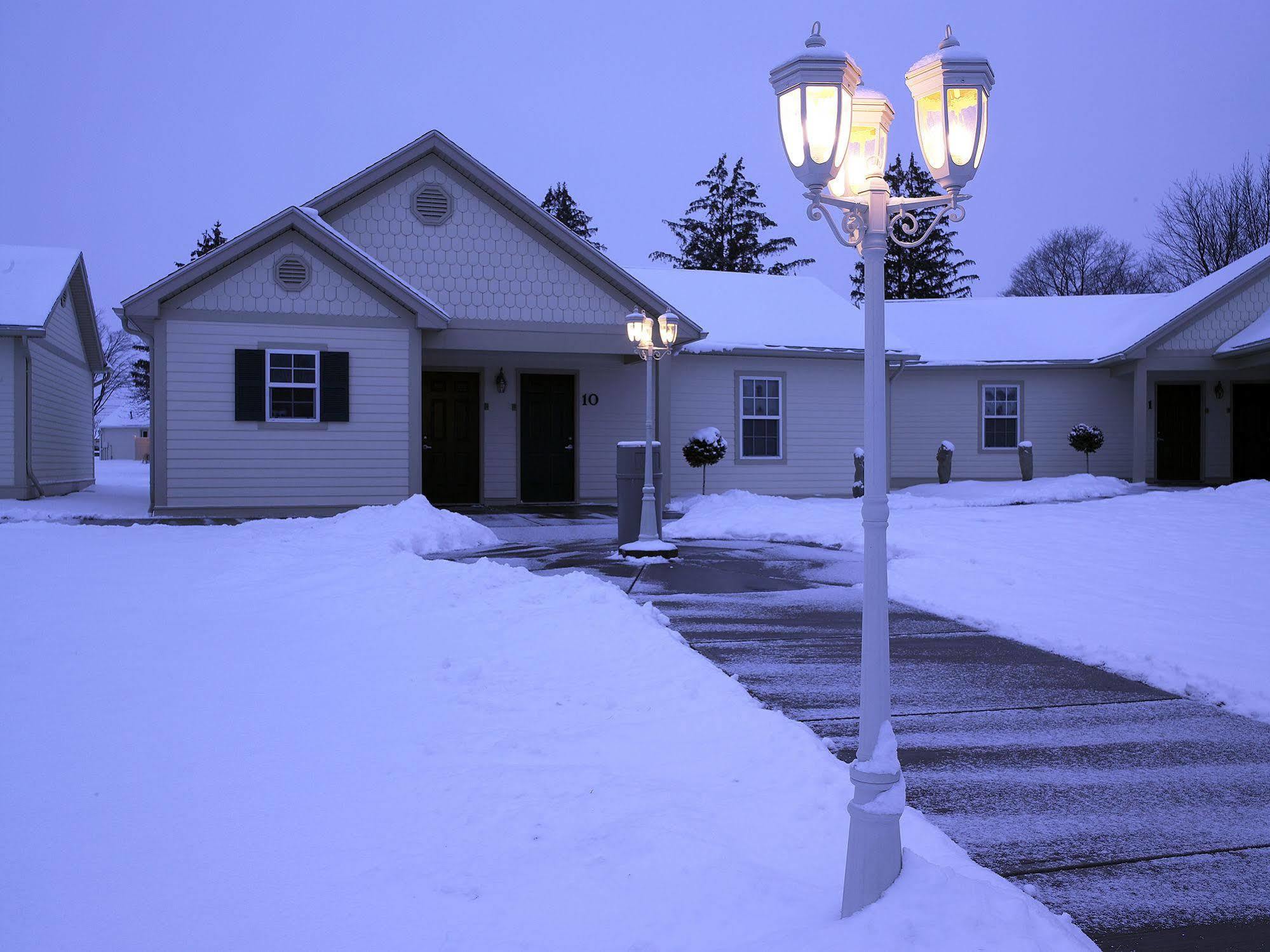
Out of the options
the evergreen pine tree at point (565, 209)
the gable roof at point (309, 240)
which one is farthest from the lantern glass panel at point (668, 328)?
the evergreen pine tree at point (565, 209)

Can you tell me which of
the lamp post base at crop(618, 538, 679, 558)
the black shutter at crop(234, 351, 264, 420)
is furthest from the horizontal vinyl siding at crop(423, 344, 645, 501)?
the lamp post base at crop(618, 538, 679, 558)

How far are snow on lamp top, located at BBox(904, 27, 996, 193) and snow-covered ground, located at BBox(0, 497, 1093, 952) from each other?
2282 millimetres

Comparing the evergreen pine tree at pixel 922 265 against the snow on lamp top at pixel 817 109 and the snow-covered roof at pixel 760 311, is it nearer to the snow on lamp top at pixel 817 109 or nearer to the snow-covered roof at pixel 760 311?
the snow-covered roof at pixel 760 311

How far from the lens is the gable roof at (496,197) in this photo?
1528 cm

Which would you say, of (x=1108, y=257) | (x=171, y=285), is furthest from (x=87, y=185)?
(x=171, y=285)

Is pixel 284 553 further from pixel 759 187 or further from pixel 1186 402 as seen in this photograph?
pixel 759 187

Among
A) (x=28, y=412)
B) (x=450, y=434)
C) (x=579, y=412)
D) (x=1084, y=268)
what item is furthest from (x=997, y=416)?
(x=1084, y=268)

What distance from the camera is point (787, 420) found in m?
19.8

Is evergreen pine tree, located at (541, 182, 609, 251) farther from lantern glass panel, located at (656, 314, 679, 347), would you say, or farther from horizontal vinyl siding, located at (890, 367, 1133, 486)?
lantern glass panel, located at (656, 314, 679, 347)

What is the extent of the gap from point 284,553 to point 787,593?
525 centimetres

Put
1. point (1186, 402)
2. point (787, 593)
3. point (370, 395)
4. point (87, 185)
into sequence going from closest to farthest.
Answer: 1. point (787, 593)
2. point (370, 395)
3. point (1186, 402)
4. point (87, 185)

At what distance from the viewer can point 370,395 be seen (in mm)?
14852

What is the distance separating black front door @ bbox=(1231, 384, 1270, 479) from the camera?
22.8m

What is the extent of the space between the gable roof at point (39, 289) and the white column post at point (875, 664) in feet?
56.0
